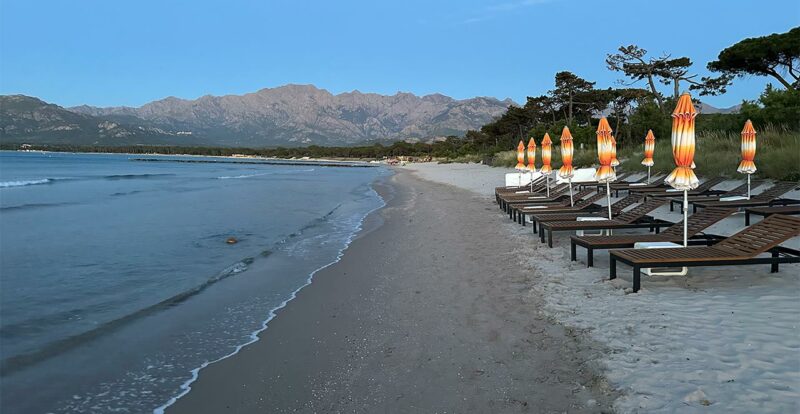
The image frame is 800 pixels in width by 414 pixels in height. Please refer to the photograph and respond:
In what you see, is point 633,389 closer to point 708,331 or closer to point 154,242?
point 708,331

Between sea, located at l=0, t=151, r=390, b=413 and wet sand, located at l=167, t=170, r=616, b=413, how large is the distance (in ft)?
1.30

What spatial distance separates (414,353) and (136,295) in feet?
14.2

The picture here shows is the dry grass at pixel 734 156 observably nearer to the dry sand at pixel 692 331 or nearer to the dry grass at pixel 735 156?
the dry grass at pixel 735 156

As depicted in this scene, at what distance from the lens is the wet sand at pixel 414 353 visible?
10.9 feet

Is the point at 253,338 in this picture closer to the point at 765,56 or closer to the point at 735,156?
the point at 735,156

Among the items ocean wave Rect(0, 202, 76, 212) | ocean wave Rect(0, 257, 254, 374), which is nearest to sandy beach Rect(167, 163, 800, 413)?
ocean wave Rect(0, 257, 254, 374)

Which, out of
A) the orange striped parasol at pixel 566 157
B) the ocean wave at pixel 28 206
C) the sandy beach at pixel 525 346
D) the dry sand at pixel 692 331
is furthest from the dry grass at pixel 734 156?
the ocean wave at pixel 28 206

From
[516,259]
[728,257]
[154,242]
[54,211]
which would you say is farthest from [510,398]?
[54,211]

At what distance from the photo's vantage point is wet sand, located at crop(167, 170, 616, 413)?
333 cm

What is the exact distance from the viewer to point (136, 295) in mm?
6668

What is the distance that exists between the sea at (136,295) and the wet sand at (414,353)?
0.40 metres

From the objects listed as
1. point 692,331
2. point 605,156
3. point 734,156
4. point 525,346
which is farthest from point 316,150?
point 692,331

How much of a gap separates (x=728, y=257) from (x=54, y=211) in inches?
752

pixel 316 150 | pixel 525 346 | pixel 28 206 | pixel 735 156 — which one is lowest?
pixel 525 346
